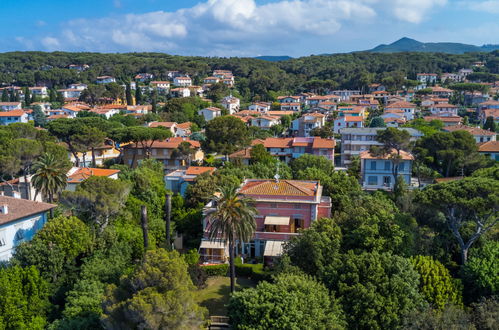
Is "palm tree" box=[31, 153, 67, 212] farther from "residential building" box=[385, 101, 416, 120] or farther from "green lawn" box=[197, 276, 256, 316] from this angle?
"residential building" box=[385, 101, 416, 120]

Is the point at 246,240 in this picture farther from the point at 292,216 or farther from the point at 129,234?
the point at 129,234

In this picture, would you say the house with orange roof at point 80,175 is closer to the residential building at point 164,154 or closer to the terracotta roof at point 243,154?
the residential building at point 164,154

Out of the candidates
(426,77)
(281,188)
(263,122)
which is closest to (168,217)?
(281,188)

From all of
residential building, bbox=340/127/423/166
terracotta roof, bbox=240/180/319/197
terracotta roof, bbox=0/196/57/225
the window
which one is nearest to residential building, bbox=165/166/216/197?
terracotta roof, bbox=240/180/319/197

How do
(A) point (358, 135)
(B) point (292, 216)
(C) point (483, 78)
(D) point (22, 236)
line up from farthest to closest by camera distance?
1. (C) point (483, 78)
2. (A) point (358, 135)
3. (B) point (292, 216)
4. (D) point (22, 236)

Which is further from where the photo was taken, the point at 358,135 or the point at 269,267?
the point at 358,135

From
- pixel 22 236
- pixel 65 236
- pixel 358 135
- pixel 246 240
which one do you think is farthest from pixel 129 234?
pixel 358 135

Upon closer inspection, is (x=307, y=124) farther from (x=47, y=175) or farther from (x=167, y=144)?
(x=47, y=175)
